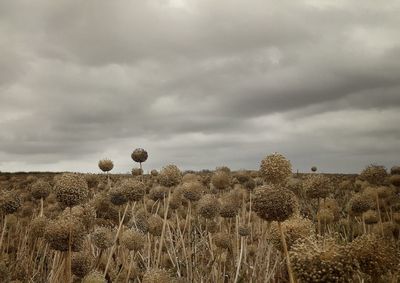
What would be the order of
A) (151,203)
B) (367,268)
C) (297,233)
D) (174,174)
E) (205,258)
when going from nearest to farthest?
(367,268), (297,233), (174,174), (205,258), (151,203)

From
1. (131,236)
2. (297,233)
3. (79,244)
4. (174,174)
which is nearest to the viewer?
(297,233)

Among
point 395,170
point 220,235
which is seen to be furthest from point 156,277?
point 395,170

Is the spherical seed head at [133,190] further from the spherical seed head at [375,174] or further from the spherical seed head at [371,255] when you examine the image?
the spherical seed head at [375,174]

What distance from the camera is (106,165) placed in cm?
1016

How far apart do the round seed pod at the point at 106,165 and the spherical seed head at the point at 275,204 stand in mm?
6832

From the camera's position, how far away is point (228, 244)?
7.52 metres

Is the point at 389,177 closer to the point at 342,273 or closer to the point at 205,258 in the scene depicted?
the point at 205,258

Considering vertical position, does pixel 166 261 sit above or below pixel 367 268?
below

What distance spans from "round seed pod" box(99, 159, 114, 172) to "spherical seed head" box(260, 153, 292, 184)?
19.8ft

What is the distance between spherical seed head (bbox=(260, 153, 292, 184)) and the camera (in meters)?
4.67

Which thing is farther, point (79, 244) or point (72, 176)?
point (72, 176)

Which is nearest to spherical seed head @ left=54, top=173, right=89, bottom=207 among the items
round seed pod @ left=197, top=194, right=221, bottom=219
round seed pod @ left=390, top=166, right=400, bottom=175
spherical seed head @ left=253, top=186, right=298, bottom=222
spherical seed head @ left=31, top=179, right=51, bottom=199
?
spherical seed head @ left=253, top=186, right=298, bottom=222

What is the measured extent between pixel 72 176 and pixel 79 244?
0.96 m

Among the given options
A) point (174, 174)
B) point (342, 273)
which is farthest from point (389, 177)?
point (342, 273)
